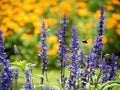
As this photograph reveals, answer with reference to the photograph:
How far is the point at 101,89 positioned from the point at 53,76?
14.4 feet

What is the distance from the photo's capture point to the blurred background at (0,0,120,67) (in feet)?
29.3

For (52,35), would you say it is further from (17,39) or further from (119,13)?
(119,13)

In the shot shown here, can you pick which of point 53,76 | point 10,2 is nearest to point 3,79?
point 53,76

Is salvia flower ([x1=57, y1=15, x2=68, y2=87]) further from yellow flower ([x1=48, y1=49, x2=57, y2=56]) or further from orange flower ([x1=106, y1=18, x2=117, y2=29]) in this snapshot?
orange flower ([x1=106, y1=18, x2=117, y2=29])

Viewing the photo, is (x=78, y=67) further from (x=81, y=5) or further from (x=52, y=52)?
(x=81, y=5)

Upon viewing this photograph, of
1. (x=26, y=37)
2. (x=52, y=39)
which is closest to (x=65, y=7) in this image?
(x=52, y=39)

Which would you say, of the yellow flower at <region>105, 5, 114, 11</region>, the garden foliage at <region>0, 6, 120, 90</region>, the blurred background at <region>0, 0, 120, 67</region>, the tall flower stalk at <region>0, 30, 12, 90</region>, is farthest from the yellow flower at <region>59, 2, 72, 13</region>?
the tall flower stalk at <region>0, 30, 12, 90</region>

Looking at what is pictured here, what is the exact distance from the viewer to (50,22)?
29.5 ft

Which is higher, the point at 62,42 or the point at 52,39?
the point at 62,42

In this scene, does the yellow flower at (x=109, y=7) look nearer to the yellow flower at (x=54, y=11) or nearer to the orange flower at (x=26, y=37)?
the yellow flower at (x=54, y=11)

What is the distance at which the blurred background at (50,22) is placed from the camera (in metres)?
8.94

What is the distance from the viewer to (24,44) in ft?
29.4

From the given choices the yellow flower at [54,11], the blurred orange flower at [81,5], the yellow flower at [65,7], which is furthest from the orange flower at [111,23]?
the yellow flower at [54,11]

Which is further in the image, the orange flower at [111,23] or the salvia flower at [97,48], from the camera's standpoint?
the orange flower at [111,23]
